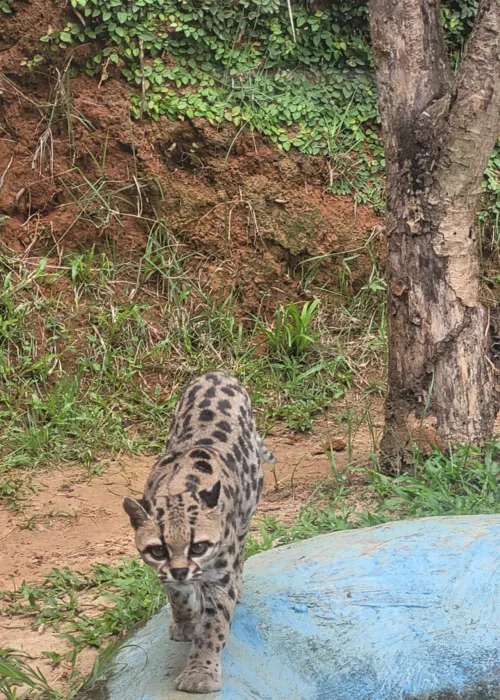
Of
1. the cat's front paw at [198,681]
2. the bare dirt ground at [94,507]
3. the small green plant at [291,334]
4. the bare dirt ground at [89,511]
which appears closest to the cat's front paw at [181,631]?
the cat's front paw at [198,681]

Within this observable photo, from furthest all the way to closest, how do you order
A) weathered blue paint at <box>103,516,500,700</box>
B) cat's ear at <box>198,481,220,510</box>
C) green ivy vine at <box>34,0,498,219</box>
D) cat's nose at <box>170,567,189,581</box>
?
1. green ivy vine at <box>34,0,498,219</box>
2. weathered blue paint at <box>103,516,500,700</box>
3. cat's ear at <box>198,481,220,510</box>
4. cat's nose at <box>170,567,189,581</box>

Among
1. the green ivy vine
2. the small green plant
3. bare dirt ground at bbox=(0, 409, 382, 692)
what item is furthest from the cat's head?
the green ivy vine

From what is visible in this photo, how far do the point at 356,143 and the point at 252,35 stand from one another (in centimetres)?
143

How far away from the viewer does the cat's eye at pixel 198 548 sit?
150 inches

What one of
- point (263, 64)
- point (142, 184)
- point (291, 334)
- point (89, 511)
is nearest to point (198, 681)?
point (89, 511)

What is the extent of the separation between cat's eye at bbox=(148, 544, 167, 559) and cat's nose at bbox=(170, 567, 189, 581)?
0.07 metres

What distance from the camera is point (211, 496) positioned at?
394 cm

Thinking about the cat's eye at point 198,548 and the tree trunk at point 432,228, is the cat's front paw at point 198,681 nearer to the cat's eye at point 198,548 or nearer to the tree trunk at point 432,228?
the cat's eye at point 198,548

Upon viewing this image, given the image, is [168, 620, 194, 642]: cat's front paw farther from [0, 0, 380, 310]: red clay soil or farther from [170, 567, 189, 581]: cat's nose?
[0, 0, 380, 310]: red clay soil

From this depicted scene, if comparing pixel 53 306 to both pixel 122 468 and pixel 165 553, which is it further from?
pixel 165 553

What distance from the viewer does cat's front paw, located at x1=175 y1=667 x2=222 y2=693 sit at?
12.6ft

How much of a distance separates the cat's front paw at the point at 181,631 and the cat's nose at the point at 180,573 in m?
0.56

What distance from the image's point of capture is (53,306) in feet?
29.3

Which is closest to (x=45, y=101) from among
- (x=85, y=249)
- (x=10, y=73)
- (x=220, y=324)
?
(x=10, y=73)
